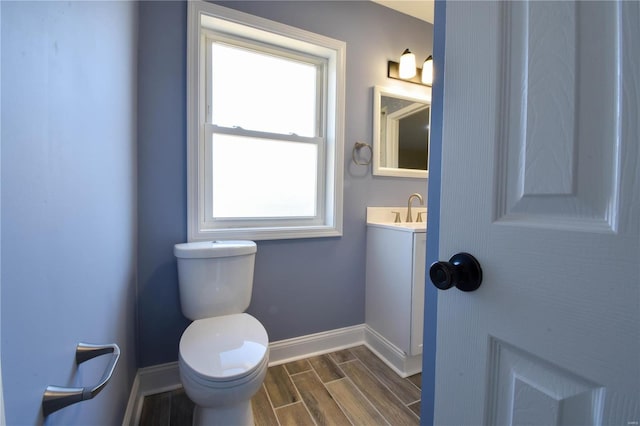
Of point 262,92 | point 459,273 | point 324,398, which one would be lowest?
point 324,398

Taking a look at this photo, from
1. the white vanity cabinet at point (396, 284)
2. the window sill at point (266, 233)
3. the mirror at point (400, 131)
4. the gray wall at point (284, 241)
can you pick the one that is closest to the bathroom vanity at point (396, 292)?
the white vanity cabinet at point (396, 284)

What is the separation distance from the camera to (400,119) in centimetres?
207

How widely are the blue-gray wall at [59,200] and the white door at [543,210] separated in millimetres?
731

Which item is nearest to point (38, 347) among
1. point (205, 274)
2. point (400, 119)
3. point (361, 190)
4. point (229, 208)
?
point (205, 274)

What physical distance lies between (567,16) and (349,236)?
1.63 meters

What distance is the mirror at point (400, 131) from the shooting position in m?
1.96

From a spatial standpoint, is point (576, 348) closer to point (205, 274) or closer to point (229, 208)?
point (205, 274)

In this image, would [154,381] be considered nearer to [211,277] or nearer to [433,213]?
[211,277]

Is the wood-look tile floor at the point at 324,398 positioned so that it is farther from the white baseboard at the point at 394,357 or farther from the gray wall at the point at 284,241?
the gray wall at the point at 284,241

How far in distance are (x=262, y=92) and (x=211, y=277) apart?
123 cm

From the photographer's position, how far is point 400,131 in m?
2.09

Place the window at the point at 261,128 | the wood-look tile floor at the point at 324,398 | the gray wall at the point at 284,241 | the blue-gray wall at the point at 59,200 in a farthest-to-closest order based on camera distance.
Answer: the window at the point at 261,128
the gray wall at the point at 284,241
the wood-look tile floor at the point at 324,398
the blue-gray wall at the point at 59,200

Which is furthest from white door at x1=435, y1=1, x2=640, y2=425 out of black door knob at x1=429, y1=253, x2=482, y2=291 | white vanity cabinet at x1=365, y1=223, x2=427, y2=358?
white vanity cabinet at x1=365, y1=223, x2=427, y2=358

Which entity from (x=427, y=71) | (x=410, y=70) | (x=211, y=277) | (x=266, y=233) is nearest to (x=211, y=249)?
(x=211, y=277)
